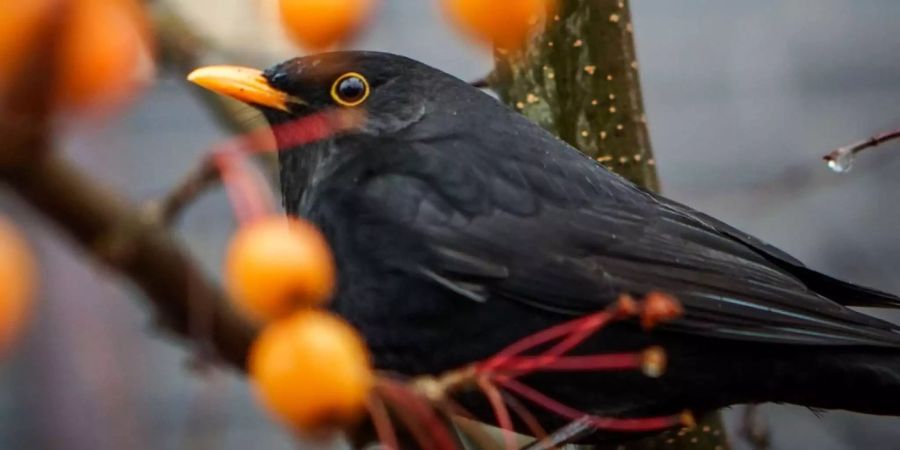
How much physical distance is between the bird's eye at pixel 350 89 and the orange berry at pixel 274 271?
3.97ft

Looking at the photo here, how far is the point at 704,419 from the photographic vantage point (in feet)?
6.40

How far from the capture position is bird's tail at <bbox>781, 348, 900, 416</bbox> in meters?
1.87

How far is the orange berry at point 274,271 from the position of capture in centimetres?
65

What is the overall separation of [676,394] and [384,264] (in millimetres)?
446

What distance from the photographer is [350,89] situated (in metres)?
1.93

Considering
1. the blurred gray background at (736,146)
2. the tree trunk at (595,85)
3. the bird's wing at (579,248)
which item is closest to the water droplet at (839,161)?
the bird's wing at (579,248)

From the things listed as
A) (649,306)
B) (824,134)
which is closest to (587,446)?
(649,306)

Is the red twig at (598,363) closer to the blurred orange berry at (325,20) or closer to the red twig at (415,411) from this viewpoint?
the red twig at (415,411)

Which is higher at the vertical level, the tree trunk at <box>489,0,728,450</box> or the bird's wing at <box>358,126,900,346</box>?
the tree trunk at <box>489,0,728,450</box>

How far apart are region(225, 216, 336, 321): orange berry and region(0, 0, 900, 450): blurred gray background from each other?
2368mm

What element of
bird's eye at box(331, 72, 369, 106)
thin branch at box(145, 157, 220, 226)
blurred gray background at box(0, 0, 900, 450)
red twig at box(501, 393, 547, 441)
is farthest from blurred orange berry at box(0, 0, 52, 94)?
blurred gray background at box(0, 0, 900, 450)

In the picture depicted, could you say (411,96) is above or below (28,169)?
above

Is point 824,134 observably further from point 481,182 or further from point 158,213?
point 158,213

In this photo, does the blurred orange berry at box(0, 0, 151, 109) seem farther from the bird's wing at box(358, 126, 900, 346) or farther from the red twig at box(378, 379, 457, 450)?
the bird's wing at box(358, 126, 900, 346)
